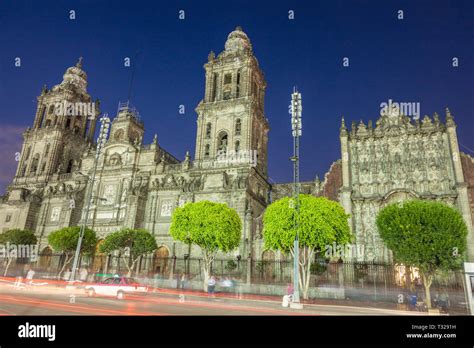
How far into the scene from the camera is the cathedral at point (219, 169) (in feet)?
134

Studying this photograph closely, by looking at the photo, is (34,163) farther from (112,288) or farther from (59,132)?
(112,288)

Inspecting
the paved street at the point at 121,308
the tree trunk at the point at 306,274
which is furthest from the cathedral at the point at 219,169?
the paved street at the point at 121,308

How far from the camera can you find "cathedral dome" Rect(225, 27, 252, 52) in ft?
189

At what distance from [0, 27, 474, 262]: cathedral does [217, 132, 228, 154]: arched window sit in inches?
6.8

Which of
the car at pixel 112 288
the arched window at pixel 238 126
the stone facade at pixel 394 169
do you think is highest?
the arched window at pixel 238 126

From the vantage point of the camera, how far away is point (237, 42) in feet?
191

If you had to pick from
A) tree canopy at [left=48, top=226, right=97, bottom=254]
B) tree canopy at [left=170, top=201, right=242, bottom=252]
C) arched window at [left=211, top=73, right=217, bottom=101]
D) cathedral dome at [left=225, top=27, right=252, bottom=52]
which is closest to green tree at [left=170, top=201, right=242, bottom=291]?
tree canopy at [left=170, top=201, right=242, bottom=252]

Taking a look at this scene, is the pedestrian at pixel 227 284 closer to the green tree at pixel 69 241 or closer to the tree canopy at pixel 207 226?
the tree canopy at pixel 207 226

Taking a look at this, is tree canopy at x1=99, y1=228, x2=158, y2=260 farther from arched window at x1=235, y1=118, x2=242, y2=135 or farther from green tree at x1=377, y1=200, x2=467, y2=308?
green tree at x1=377, y1=200, x2=467, y2=308

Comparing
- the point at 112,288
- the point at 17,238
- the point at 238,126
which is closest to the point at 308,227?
the point at 112,288

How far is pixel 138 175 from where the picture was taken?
178 feet

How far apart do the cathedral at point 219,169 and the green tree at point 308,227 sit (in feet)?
40.7

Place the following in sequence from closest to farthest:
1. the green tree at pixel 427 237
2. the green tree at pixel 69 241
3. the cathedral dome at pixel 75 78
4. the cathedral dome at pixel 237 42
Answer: the green tree at pixel 427 237 < the green tree at pixel 69 241 < the cathedral dome at pixel 237 42 < the cathedral dome at pixel 75 78
